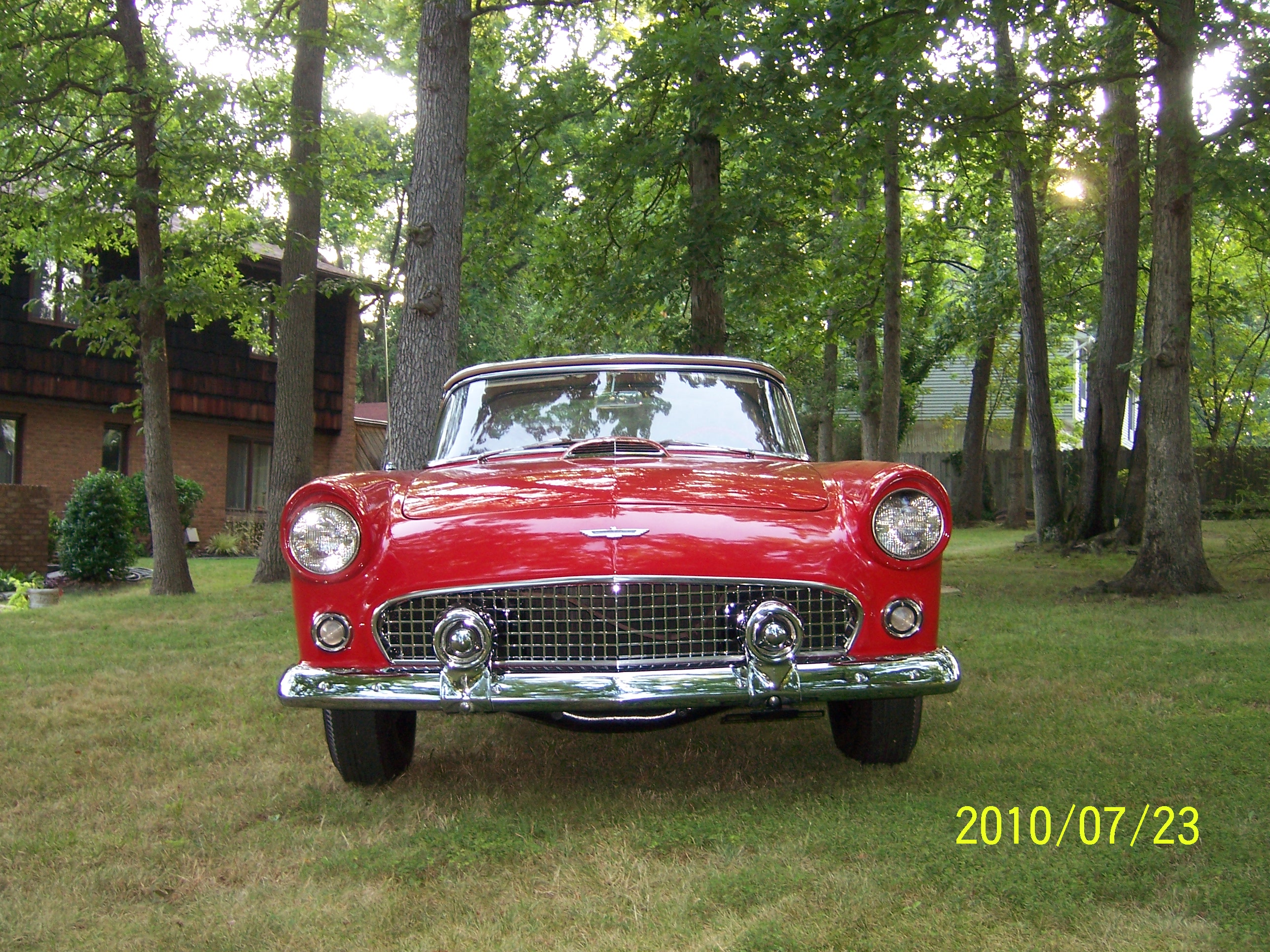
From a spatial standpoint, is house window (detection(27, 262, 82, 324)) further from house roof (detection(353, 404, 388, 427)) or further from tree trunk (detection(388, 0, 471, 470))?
house roof (detection(353, 404, 388, 427))

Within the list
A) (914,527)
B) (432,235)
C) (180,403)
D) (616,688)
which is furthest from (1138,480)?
(180,403)

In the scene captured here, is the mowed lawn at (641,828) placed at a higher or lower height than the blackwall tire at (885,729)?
lower

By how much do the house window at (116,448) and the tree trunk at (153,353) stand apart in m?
8.86

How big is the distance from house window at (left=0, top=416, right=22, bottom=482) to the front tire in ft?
55.4

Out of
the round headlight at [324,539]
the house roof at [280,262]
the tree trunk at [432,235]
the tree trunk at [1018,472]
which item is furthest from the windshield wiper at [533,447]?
the tree trunk at [1018,472]

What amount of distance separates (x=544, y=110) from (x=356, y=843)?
10648 mm

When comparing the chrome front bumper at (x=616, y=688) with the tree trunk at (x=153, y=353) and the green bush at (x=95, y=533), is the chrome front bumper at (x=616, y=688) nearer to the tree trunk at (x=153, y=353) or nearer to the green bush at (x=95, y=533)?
the tree trunk at (x=153, y=353)

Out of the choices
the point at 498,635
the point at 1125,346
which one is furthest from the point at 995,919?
the point at 1125,346

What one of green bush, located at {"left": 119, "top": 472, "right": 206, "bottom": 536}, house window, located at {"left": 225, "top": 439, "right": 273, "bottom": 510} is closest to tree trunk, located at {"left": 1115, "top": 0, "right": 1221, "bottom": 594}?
green bush, located at {"left": 119, "top": 472, "right": 206, "bottom": 536}

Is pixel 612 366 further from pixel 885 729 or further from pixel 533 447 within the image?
pixel 885 729

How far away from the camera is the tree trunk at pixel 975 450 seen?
971 inches

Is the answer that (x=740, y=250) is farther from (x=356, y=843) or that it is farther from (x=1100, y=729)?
(x=356, y=843)

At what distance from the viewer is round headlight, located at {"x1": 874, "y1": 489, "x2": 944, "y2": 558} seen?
370cm
